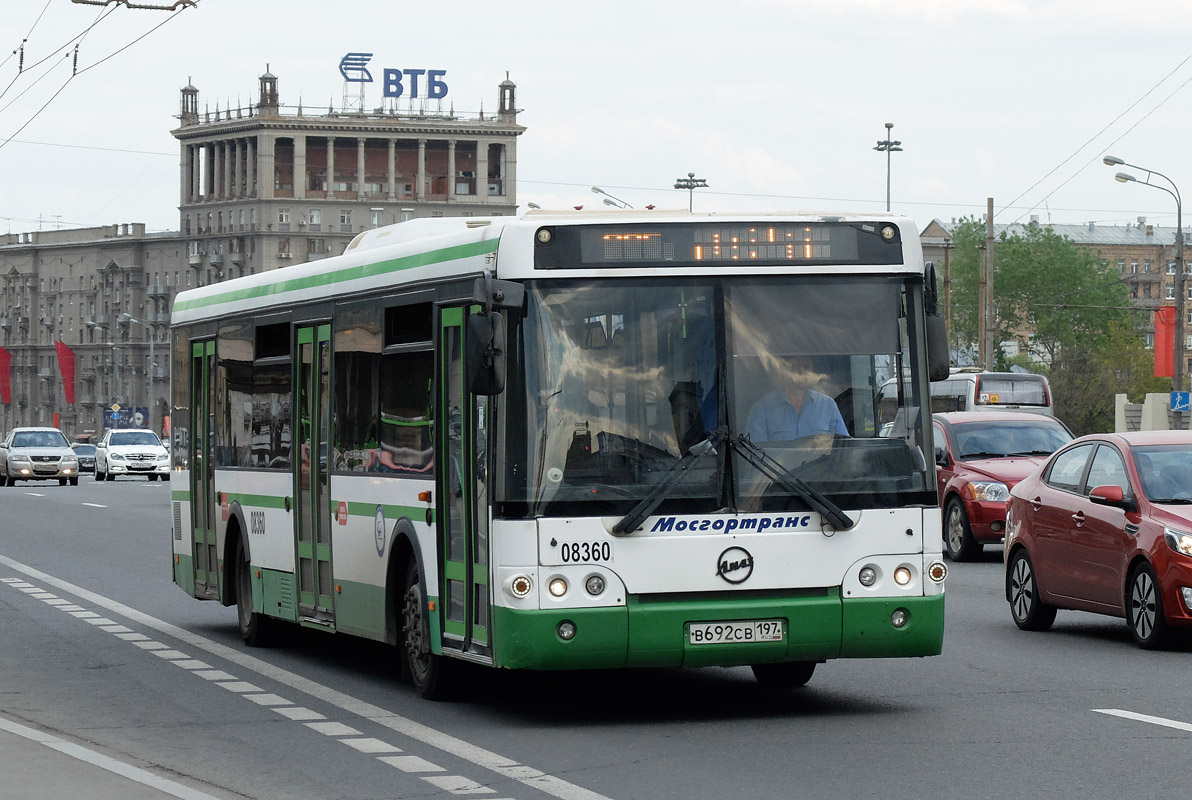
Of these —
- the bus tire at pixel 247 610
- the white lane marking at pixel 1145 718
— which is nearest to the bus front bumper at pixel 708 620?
the white lane marking at pixel 1145 718

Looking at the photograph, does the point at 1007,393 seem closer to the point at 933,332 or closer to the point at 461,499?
the point at 933,332

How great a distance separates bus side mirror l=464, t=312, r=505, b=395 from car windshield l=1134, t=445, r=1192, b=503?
6.06 metres

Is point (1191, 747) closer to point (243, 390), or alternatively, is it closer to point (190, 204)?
point (243, 390)

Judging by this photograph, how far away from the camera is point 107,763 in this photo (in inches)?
383

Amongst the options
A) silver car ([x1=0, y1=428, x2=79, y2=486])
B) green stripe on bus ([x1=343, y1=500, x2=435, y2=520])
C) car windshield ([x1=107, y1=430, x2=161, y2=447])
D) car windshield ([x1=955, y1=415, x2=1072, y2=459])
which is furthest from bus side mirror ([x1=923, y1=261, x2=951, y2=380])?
car windshield ([x1=107, y1=430, x2=161, y2=447])

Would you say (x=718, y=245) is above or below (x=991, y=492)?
above

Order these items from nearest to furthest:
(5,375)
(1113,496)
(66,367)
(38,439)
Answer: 1. (1113,496)
2. (38,439)
3. (66,367)
4. (5,375)

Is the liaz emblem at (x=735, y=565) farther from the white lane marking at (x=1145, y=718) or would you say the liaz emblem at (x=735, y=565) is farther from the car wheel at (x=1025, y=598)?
the car wheel at (x=1025, y=598)

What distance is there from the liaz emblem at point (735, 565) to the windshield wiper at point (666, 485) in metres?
0.43

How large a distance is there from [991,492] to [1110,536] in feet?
31.7

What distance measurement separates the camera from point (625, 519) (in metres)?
10.7

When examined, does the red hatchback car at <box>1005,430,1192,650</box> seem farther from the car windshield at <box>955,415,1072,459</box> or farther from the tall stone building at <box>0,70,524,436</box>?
the tall stone building at <box>0,70,524,436</box>

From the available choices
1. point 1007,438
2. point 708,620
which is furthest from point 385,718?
point 1007,438

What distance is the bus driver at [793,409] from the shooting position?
10883mm
